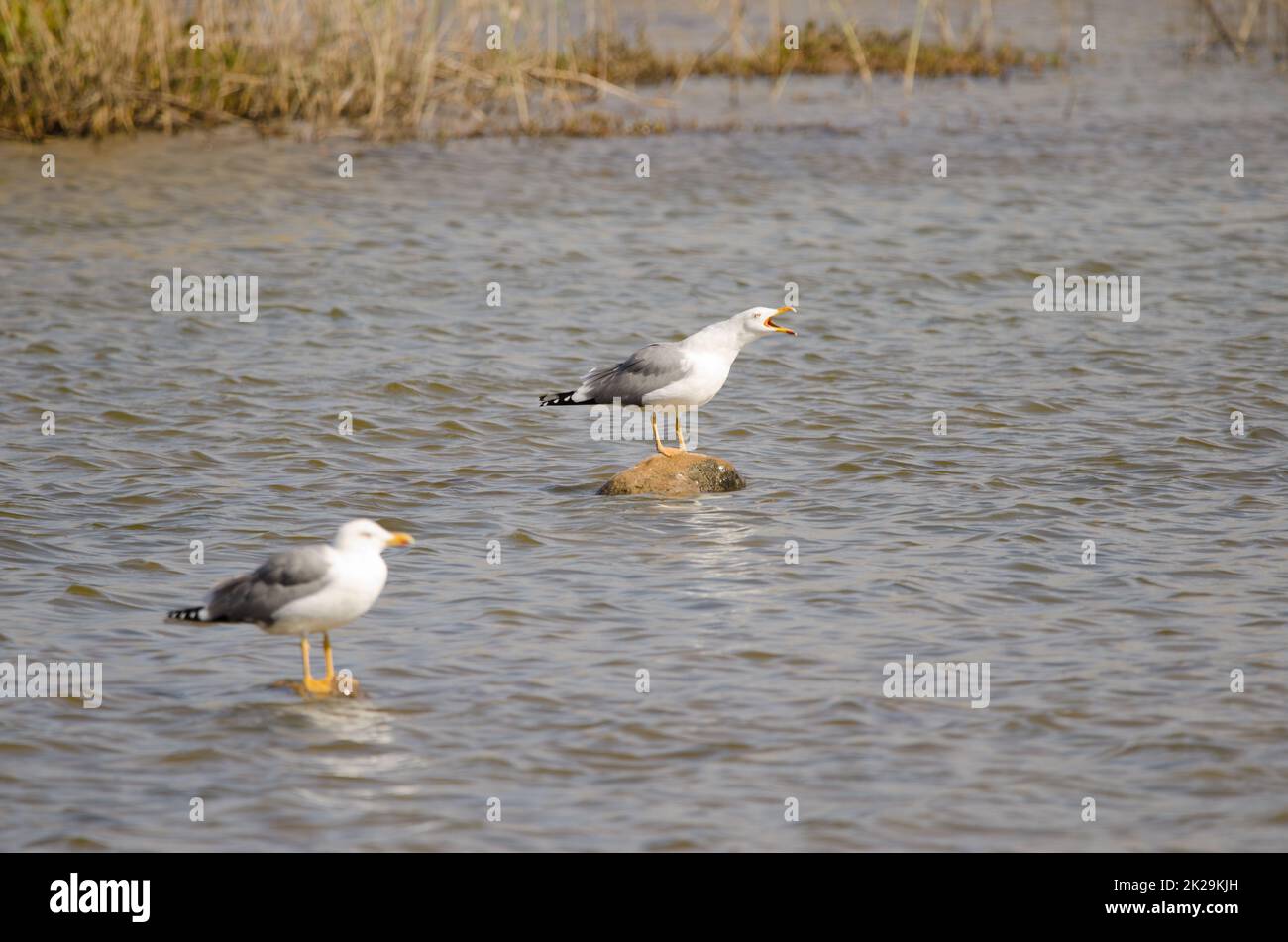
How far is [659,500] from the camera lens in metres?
10.7

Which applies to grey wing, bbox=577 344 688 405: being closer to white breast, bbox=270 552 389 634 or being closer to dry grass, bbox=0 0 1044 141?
white breast, bbox=270 552 389 634

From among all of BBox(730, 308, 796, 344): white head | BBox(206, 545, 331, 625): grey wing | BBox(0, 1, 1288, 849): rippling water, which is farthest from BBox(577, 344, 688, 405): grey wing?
BBox(206, 545, 331, 625): grey wing

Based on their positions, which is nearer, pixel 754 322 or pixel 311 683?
pixel 311 683

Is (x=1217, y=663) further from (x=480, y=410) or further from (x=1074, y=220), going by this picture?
(x=1074, y=220)

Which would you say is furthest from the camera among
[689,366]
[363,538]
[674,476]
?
[674,476]

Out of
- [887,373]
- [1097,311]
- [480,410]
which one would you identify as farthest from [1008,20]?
[480,410]

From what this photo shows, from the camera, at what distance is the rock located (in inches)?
426

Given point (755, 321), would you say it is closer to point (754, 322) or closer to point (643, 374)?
point (754, 322)

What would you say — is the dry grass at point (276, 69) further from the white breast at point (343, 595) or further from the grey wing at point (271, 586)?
the white breast at point (343, 595)

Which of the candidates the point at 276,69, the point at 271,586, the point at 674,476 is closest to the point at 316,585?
the point at 271,586

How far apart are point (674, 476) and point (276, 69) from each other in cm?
1303

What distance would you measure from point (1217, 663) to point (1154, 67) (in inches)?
881

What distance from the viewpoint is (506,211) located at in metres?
19.8

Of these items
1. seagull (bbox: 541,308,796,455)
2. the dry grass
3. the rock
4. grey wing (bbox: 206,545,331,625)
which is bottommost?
the rock
